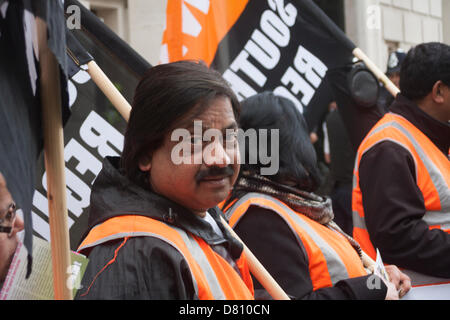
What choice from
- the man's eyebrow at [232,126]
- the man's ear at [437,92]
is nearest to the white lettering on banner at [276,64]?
the man's ear at [437,92]

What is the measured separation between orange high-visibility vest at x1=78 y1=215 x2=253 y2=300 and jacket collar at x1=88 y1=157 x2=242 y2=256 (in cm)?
2

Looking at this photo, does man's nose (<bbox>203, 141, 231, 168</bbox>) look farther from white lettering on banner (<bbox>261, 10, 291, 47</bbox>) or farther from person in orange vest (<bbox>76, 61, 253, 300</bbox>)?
white lettering on banner (<bbox>261, 10, 291, 47</bbox>)

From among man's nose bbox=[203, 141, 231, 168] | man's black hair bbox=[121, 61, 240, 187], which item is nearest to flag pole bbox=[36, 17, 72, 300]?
man's black hair bbox=[121, 61, 240, 187]

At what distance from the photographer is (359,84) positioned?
4141 mm

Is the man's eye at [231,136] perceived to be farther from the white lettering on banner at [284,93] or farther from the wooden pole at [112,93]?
the white lettering on banner at [284,93]

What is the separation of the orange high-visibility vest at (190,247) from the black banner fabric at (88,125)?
1.00 m

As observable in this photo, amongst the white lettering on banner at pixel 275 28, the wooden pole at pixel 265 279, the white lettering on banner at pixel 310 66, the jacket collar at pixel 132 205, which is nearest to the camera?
the jacket collar at pixel 132 205

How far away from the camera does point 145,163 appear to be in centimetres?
180

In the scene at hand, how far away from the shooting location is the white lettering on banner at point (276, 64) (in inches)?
149

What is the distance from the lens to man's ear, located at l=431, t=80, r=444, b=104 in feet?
10.6

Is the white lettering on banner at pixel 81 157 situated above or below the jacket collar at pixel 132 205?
below

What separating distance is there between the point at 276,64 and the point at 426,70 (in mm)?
945

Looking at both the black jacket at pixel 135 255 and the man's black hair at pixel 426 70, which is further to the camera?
the man's black hair at pixel 426 70

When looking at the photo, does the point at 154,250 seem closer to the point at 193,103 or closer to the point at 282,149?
the point at 193,103
